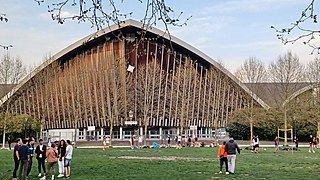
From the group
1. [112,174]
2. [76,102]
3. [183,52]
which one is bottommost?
[112,174]

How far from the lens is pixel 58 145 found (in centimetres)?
2277

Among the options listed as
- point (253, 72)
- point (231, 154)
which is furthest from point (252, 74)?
point (231, 154)

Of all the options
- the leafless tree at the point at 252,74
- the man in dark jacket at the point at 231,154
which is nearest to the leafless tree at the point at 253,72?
the leafless tree at the point at 252,74

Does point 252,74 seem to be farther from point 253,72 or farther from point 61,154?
point 61,154

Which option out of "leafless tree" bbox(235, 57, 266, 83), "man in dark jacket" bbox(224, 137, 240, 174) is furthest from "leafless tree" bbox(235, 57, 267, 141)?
"man in dark jacket" bbox(224, 137, 240, 174)

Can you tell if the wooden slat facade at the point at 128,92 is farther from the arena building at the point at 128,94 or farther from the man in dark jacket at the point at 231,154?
the man in dark jacket at the point at 231,154

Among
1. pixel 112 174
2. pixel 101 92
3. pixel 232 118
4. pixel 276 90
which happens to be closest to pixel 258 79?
pixel 276 90

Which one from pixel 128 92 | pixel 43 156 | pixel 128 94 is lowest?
pixel 43 156

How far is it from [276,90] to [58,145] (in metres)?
53.4

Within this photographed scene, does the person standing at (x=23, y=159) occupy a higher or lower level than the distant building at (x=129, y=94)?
lower

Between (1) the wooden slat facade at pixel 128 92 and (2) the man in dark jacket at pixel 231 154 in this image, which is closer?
(2) the man in dark jacket at pixel 231 154

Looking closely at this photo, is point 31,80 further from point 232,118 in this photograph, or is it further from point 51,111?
point 232,118

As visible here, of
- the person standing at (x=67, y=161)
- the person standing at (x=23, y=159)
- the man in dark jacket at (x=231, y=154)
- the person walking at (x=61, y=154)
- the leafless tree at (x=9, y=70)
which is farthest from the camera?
the leafless tree at (x=9, y=70)

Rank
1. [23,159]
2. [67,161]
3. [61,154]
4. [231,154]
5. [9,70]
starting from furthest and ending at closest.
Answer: [9,70] → [231,154] → [61,154] → [67,161] → [23,159]
